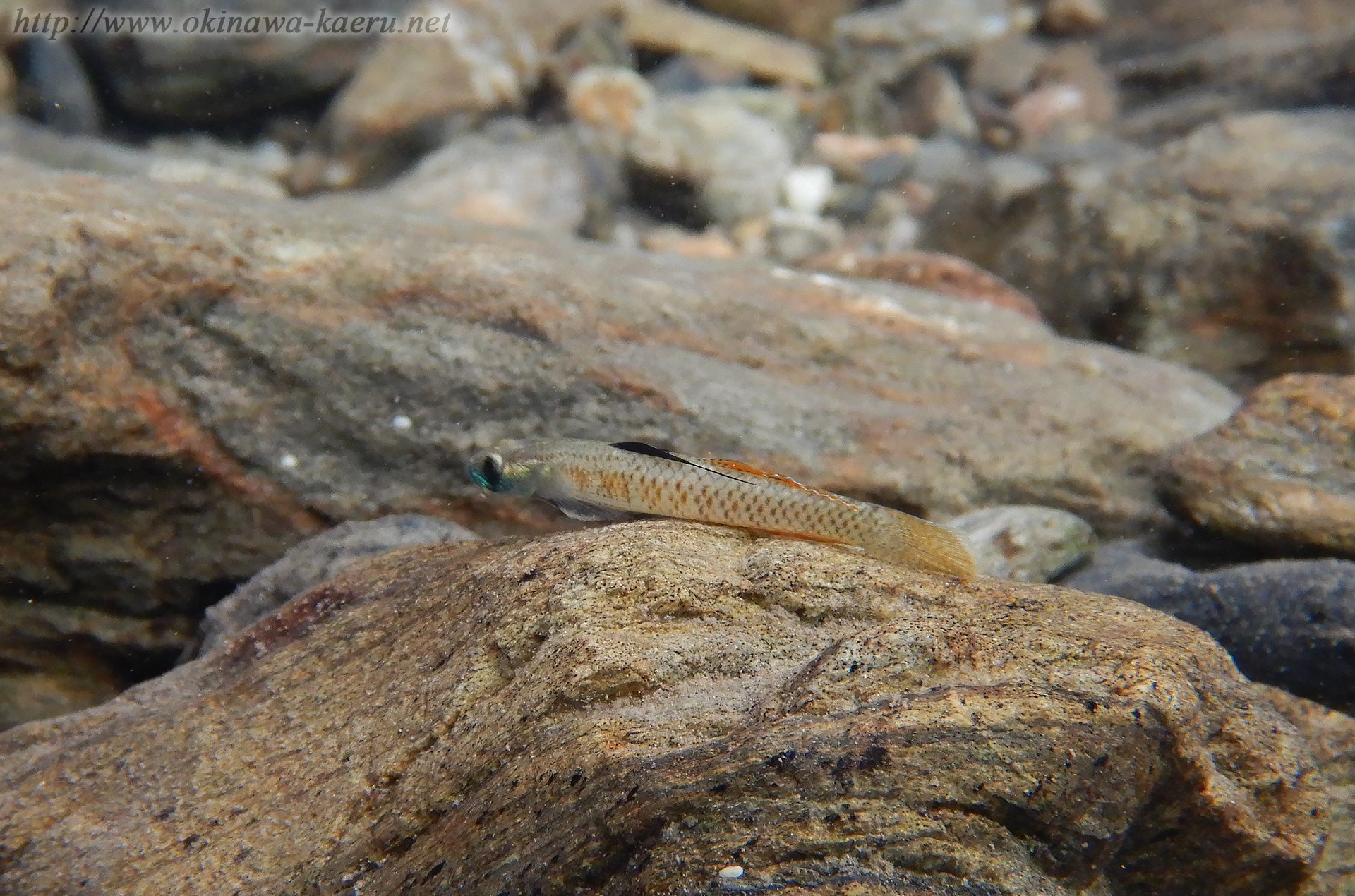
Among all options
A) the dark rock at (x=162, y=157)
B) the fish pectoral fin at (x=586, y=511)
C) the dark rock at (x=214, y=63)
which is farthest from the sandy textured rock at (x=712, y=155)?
the fish pectoral fin at (x=586, y=511)

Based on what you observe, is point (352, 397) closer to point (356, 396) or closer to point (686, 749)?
point (356, 396)

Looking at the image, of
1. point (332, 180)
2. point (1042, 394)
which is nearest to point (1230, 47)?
point (1042, 394)

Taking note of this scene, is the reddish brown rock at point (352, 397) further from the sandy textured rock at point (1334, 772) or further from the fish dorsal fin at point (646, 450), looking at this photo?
the sandy textured rock at point (1334, 772)

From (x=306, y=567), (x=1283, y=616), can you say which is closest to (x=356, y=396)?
(x=306, y=567)

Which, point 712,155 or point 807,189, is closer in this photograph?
point 712,155

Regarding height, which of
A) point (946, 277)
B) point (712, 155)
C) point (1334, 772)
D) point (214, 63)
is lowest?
point (1334, 772)

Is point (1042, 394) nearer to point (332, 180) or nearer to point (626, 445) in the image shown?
point (626, 445)

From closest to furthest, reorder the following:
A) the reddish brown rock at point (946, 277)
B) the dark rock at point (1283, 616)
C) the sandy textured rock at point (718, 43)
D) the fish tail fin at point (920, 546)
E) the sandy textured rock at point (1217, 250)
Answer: the fish tail fin at point (920, 546) < the dark rock at point (1283, 616) < the sandy textured rock at point (1217, 250) < the reddish brown rock at point (946, 277) < the sandy textured rock at point (718, 43)
